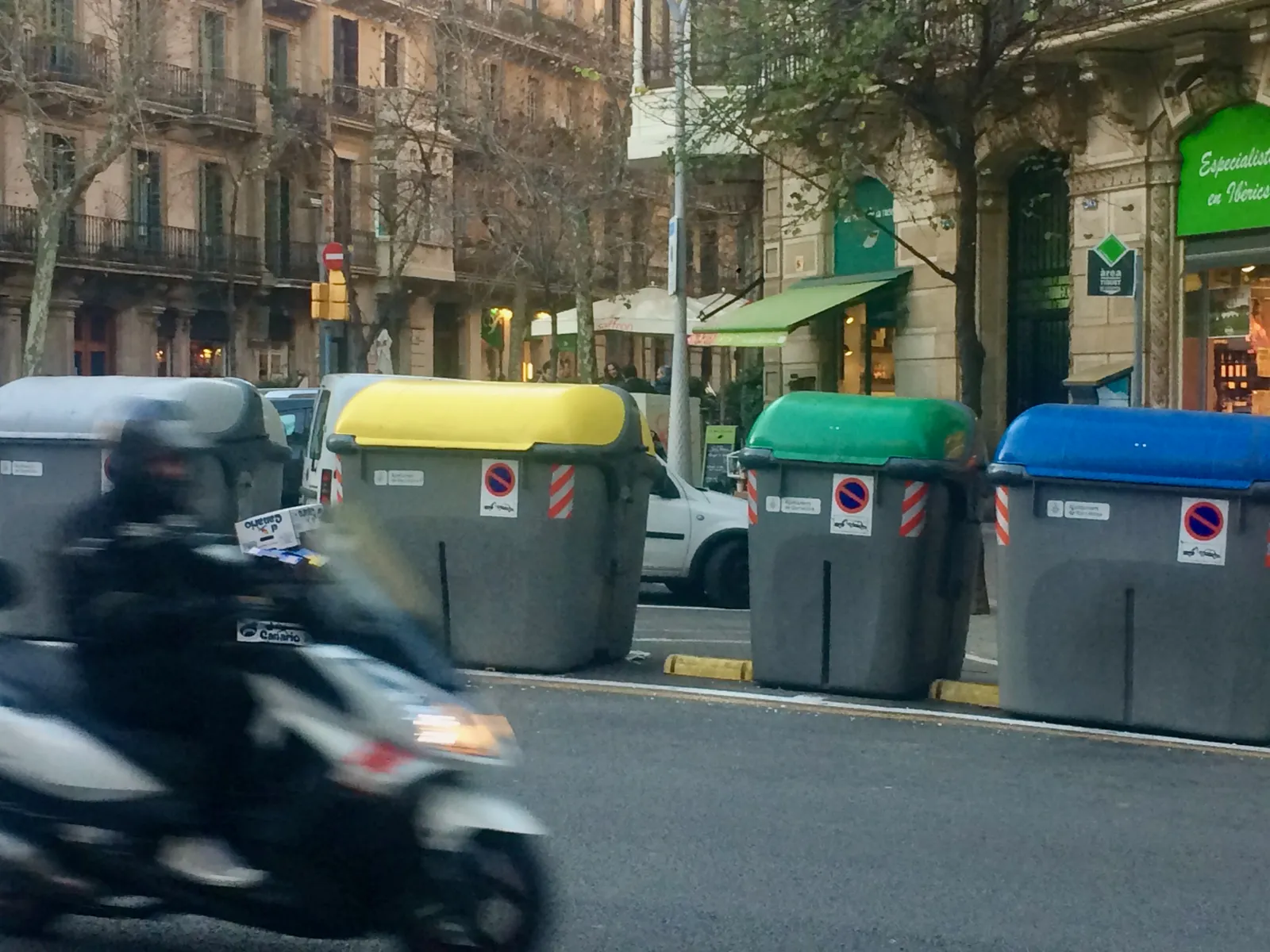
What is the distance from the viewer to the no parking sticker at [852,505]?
9.98 m

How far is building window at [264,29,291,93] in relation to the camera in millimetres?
45062

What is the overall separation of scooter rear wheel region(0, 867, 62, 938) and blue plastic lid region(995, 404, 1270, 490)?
5.86 metres

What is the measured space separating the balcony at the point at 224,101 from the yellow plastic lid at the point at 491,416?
3301 cm

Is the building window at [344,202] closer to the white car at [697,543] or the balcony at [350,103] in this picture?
→ the balcony at [350,103]

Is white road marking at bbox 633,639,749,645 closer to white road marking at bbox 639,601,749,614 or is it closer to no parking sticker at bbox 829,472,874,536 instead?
white road marking at bbox 639,601,749,614

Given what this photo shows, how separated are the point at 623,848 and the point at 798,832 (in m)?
0.73

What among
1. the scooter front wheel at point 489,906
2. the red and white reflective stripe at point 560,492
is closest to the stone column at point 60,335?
the red and white reflective stripe at point 560,492

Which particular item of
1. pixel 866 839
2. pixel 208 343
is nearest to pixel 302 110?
pixel 208 343

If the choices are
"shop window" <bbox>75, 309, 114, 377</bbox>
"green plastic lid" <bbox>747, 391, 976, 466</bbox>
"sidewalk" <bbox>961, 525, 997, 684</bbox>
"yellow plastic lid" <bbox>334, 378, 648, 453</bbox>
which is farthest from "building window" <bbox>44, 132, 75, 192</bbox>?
"green plastic lid" <bbox>747, 391, 976, 466</bbox>

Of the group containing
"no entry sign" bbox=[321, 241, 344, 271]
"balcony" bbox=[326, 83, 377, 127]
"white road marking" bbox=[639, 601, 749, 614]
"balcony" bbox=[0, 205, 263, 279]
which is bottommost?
"white road marking" bbox=[639, 601, 749, 614]

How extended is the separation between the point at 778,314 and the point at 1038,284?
3.34 metres

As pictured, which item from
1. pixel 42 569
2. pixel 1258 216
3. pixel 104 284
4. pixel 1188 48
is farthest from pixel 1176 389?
pixel 104 284

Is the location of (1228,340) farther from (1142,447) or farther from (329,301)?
(329,301)

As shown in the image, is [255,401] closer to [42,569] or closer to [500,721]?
[42,569]
